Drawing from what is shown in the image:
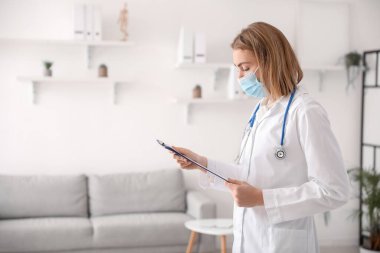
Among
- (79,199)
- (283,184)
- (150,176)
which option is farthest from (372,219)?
(283,184)

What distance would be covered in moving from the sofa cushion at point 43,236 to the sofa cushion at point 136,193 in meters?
0.38

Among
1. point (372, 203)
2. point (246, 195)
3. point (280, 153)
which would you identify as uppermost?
point (280, 153)

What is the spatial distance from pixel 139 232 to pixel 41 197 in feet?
2.87

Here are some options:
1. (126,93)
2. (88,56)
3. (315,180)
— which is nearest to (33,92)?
(88,56)

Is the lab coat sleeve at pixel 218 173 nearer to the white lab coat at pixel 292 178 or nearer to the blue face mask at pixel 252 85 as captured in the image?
the white lab coat at pixel 292 178

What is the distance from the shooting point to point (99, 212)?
4.56 meters

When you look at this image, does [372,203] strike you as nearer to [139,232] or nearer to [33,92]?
[139,232]

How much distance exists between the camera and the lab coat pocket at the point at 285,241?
5.76 feet

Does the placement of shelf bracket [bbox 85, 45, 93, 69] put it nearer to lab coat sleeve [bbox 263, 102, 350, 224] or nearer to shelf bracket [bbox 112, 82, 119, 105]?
shelf bracket [bbox 112, 82, 119, 105]

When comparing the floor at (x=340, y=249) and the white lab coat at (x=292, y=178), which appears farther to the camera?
the floor at (x=340, y=249)

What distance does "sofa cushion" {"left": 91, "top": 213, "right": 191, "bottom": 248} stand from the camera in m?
4.20

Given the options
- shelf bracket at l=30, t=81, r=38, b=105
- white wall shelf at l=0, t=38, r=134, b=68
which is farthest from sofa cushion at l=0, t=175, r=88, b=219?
white wall shelf at l=0, t=38, r=134, b=68

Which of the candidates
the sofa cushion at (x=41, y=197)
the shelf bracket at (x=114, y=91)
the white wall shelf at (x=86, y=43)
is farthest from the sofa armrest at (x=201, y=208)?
the white wall shelf at (x=86, y=43)

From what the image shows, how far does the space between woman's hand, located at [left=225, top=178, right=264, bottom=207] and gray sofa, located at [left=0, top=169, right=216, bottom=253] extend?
2700 mm
